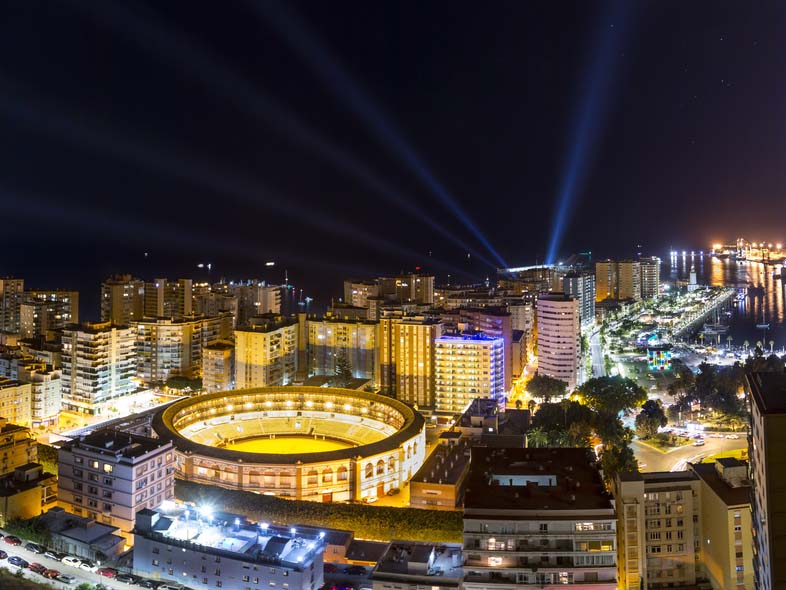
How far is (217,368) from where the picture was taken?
17078 millimetres

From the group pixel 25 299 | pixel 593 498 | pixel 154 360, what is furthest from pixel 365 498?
pixel 25 299

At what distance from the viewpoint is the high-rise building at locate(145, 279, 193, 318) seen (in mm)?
23969

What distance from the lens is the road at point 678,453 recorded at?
1196cm

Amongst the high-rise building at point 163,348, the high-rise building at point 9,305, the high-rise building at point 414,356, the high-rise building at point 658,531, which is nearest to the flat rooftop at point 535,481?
the high-rise building at point 658,531

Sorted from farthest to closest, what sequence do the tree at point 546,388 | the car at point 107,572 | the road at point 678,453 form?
the tree at point 546,388, the road at point 678,453, the car at point 107,572

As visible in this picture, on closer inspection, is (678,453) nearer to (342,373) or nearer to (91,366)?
(342,373)

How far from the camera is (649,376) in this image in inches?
797

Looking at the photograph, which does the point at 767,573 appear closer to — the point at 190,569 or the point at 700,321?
the point at 190,569

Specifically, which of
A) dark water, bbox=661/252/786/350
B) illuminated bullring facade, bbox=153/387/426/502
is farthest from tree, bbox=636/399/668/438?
dark water, bbox=661/252/786/350

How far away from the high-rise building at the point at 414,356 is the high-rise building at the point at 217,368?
4.22m

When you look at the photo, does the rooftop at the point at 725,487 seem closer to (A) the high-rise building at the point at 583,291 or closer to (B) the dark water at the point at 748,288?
(A) the high-rise building at the point at 583,291

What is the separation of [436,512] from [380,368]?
346 inches

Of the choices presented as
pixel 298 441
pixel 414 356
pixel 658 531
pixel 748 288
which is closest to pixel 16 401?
pixel 298 441

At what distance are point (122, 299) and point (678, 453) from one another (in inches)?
720
